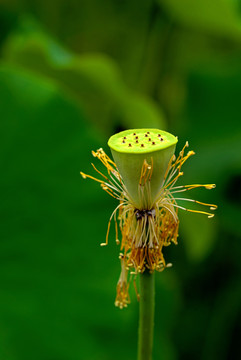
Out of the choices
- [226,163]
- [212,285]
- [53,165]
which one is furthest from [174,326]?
[53,165]

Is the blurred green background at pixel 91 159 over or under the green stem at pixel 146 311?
over

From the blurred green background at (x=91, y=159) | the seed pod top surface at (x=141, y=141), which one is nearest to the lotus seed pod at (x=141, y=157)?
the seed pod top surface at (x=141, y=141)

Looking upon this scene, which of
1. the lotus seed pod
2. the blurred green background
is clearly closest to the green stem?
the lotus seed pod

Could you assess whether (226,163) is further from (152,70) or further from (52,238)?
(52,238)

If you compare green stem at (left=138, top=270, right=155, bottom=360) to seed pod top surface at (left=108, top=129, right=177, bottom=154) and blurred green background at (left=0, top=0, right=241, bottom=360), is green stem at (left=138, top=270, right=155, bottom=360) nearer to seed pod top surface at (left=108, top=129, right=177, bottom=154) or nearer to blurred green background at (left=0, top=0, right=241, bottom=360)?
seed pod top surface at (left=108, top=129, right=177, bottom=154)

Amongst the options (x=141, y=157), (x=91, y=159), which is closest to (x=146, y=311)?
(x=141, y=157)

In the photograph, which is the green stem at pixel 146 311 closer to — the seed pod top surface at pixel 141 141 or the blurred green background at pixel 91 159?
the seed pod top surface at pixel 141 141

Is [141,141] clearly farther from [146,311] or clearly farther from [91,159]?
[91,159]

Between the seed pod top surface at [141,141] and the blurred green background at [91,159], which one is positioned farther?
the blurred green background at [91,159]
